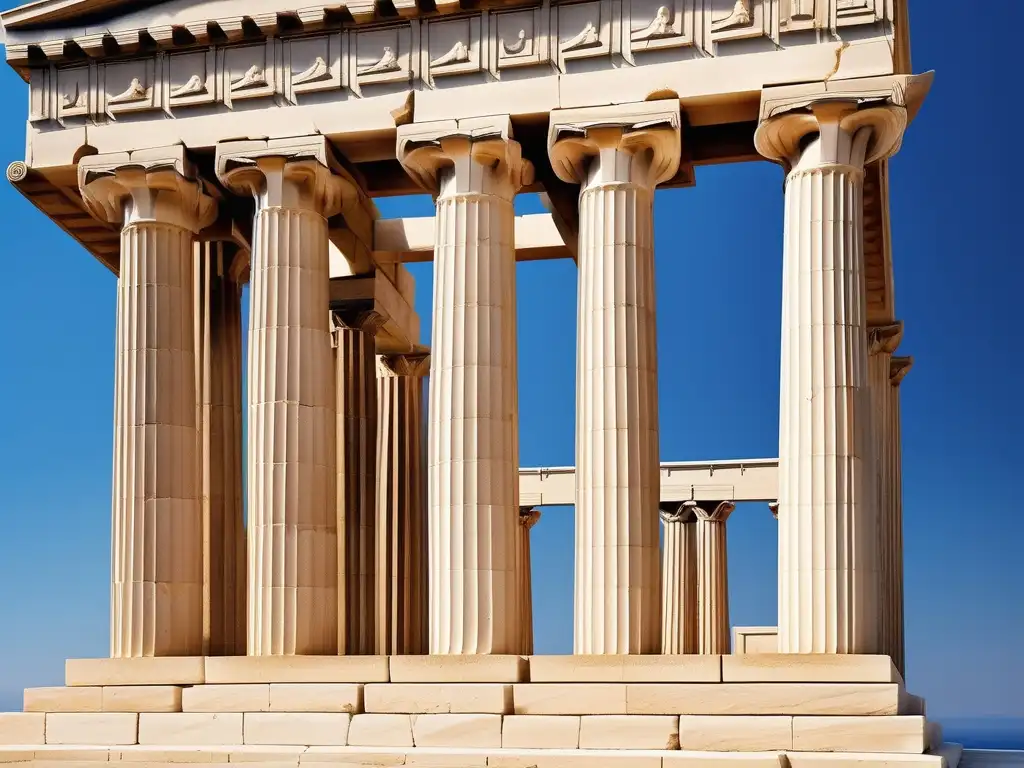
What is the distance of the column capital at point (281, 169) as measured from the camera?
54188 mm

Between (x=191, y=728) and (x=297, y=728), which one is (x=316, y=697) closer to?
(x=297, y=728)

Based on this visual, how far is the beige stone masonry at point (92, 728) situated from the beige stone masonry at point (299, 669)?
9.77 feet

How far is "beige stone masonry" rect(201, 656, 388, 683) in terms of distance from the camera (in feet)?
161

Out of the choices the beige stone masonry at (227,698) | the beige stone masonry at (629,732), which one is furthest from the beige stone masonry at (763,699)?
the beige stone masonry at (227,698)

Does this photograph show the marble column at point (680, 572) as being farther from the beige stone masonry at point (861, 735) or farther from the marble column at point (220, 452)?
the beige stone masonry at point (861, 735)

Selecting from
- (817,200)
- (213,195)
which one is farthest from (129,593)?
(817,200)

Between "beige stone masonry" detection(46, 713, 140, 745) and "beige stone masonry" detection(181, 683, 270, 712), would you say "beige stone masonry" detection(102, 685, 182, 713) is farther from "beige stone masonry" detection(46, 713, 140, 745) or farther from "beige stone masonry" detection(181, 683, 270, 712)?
"beige stone masonry" detection(46, 713, 140, 745)

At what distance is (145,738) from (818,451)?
935 inches

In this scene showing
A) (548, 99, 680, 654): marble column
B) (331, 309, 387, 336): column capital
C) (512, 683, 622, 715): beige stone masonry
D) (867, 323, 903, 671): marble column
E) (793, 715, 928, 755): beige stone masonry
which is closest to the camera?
(793, 715, 928, 755): beige stone masonry

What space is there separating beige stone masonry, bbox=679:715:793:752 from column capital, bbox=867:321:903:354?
30.1 m

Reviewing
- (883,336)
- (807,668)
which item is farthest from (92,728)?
(883,336)

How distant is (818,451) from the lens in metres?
47.8

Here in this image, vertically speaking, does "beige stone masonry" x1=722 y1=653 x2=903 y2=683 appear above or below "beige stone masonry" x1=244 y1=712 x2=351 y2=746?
above

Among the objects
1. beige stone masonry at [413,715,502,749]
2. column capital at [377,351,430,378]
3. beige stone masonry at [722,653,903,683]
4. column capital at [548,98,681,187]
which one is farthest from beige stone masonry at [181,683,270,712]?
column capital at [377,351,430,378]
